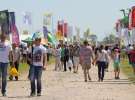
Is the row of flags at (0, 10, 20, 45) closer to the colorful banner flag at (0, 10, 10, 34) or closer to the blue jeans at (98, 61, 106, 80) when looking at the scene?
the colorful banner flag at (0, 10, 10, 34)

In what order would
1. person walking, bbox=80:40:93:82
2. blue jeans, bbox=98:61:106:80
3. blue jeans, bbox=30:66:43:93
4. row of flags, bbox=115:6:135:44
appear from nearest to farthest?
blue jeans, bbox=30:66:43:93 → person walking, bbox=80:40:93:82 → blue jeans, bbox=98:61:106:80 → row of flags, bbox=115:6:135:44

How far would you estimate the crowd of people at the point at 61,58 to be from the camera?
19250 millimetres

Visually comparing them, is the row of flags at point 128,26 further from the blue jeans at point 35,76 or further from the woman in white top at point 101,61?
the blue jeans at point 35,76

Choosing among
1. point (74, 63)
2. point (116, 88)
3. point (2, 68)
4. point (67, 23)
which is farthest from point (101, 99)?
point (67, 23)

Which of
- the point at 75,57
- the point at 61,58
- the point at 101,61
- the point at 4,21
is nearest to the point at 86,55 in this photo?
the point at 101,61

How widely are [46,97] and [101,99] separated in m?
1.66

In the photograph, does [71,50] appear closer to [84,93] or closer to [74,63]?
[74,63]

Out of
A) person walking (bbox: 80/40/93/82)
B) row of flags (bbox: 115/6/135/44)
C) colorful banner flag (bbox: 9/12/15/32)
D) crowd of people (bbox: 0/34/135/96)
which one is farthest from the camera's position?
colorful banner flag (bbox: 9/12/15/32)

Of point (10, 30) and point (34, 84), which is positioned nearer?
point (34, 84)

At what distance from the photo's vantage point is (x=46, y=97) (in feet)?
60.8

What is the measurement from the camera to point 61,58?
3919 centimetres

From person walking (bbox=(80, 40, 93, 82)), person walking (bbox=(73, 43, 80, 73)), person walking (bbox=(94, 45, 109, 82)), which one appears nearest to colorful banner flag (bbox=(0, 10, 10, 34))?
person walking (bbox=(73, 43, 80, 73))

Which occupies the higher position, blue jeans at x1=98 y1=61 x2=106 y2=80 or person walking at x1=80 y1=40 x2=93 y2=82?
person walking at x1=80 y1=40 x2=93 y2=82

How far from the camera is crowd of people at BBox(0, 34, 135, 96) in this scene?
19.2 meters
